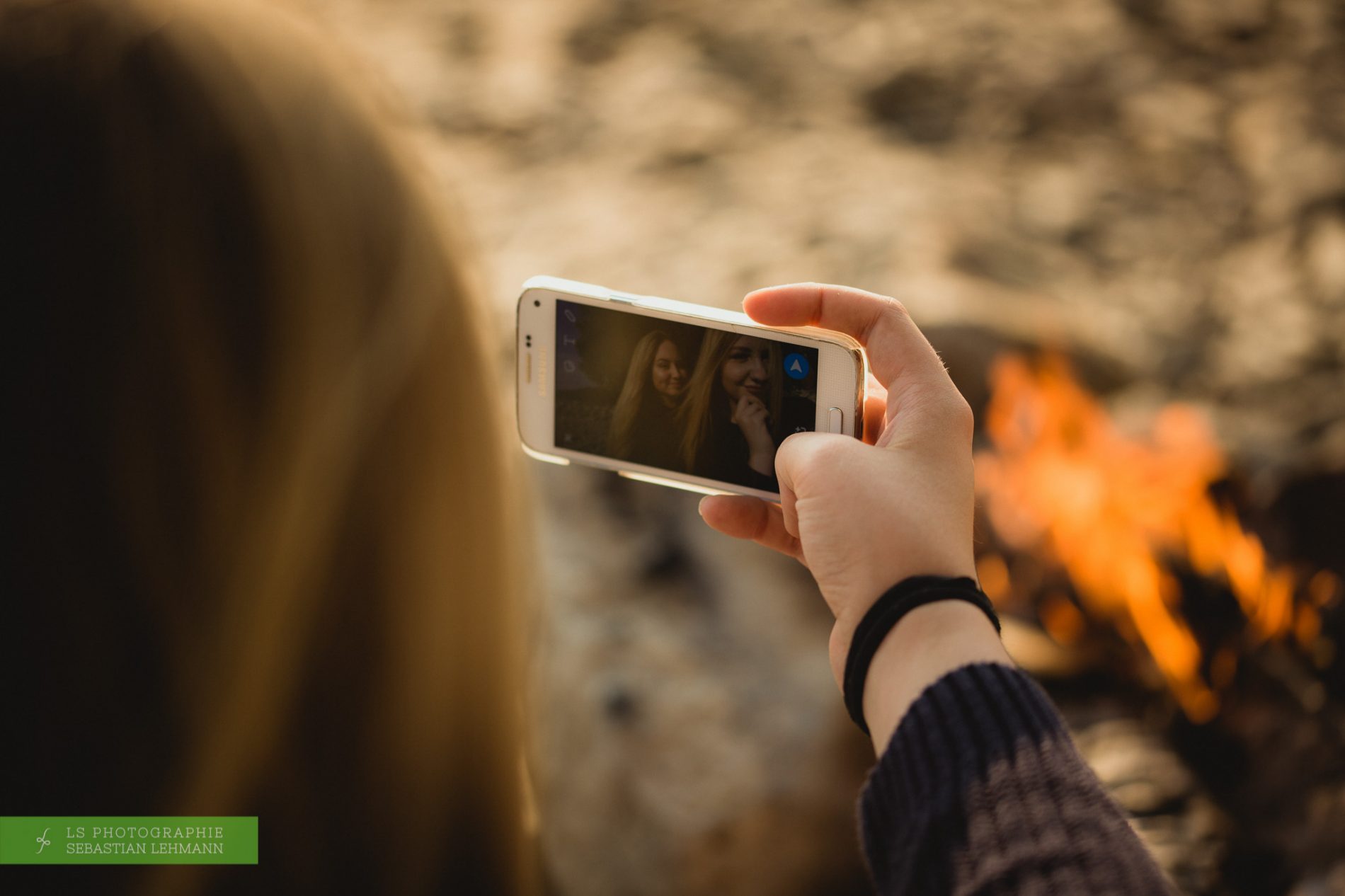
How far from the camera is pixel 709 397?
899mm

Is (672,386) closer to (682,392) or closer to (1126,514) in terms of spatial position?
(682,392)

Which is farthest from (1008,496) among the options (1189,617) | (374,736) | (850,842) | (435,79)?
(435,79)

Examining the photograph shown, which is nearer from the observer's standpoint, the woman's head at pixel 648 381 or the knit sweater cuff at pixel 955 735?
the knit sweater cuff at pixel 955 735

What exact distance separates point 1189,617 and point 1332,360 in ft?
2.27

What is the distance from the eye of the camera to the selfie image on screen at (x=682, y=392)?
0.88 metres

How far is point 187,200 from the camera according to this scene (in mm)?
430

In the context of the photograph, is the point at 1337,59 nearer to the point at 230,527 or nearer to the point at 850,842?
the point at 850,842

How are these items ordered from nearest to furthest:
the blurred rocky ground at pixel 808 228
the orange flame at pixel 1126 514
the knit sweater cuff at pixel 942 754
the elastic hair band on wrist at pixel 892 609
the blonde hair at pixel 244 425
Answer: the blonde hair at pixel 244 425
the knit sweater cuff at pixel 942 754
the elastic hair band on wrist at pixel 892 609
the blurred rocky ground at pixel 808 228
the orange flame at pixel 1126 514

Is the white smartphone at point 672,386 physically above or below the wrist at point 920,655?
above

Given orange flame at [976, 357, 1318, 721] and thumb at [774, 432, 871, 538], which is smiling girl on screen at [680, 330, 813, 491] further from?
orange flame at [976, 357, 1318, 721]

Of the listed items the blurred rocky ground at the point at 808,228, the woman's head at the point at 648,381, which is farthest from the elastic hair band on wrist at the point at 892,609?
the blurred rocky ground at the point at 808,228

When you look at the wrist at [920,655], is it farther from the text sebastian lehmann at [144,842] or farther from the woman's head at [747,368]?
the text sebastian lehmann at [144,842]

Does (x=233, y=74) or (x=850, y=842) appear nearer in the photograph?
(x=233, y=74)
